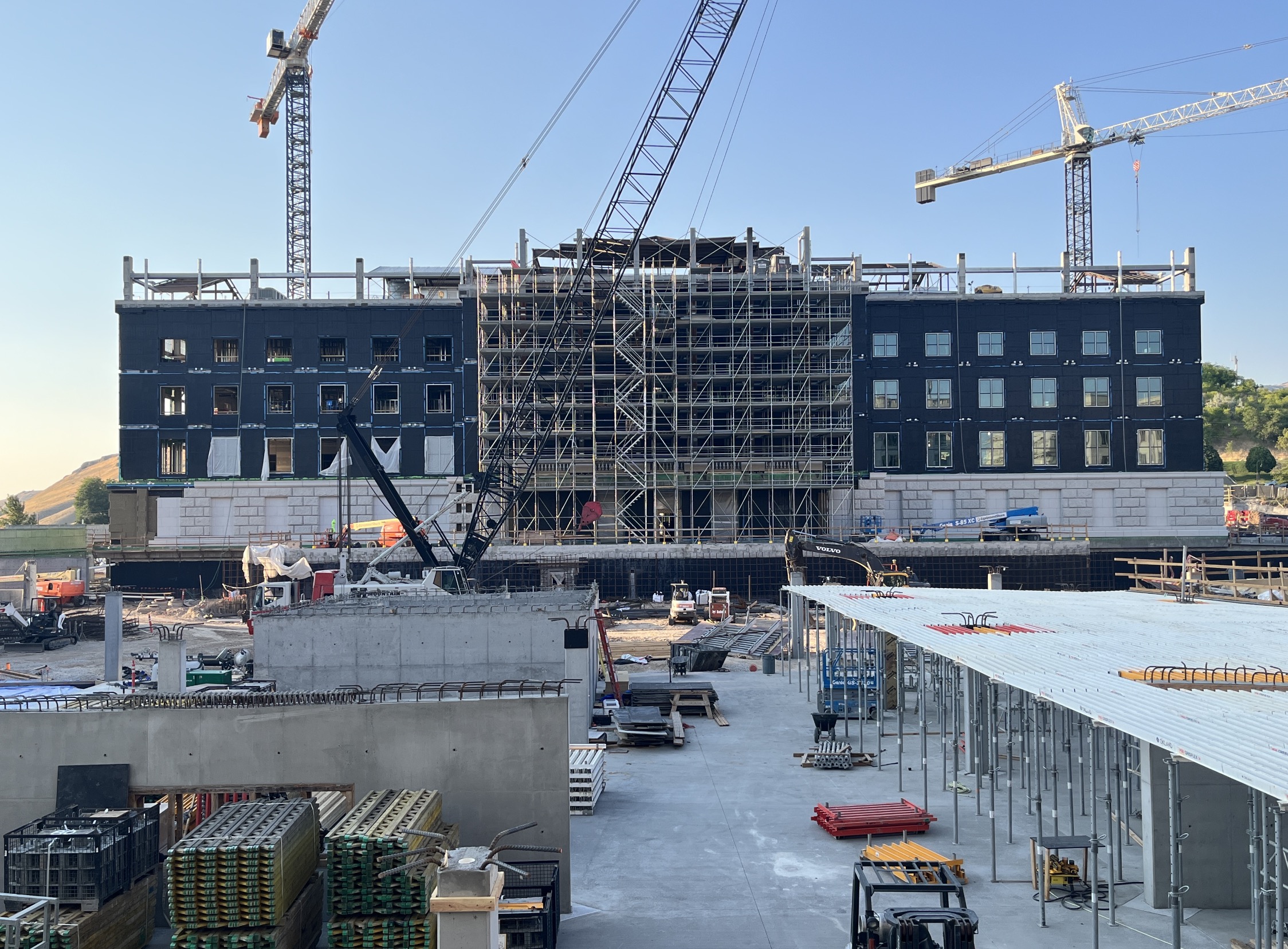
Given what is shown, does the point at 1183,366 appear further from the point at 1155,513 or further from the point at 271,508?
the point at 271,508

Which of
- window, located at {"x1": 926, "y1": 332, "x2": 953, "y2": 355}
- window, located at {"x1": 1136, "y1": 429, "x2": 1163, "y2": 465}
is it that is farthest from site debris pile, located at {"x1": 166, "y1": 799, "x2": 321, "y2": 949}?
window, located at {"x1": 1136, "y1": 429, "x2": 1163, "y2": 465}

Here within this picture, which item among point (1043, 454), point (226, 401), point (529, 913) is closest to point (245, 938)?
point (529, 913)

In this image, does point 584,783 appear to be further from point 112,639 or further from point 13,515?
point 13,515

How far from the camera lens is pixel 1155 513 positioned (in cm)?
8031

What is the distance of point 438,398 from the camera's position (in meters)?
79.4

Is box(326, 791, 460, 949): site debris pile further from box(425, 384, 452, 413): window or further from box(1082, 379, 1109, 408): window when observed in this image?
box(1082, 379, 1109, 408): window

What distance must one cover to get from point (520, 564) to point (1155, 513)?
157 feet

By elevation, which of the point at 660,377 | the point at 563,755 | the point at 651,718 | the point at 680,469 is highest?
the point at 660,377

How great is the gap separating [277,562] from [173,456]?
25.1 meters

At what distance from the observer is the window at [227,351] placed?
259ft

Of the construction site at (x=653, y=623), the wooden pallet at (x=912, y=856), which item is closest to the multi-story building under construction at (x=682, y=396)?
the construction site at (x=653, y=623)

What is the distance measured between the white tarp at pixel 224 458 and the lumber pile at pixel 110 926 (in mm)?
65602

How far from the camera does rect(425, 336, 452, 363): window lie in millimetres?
79062

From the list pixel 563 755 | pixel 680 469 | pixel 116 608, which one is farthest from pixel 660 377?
pixel 563 755
